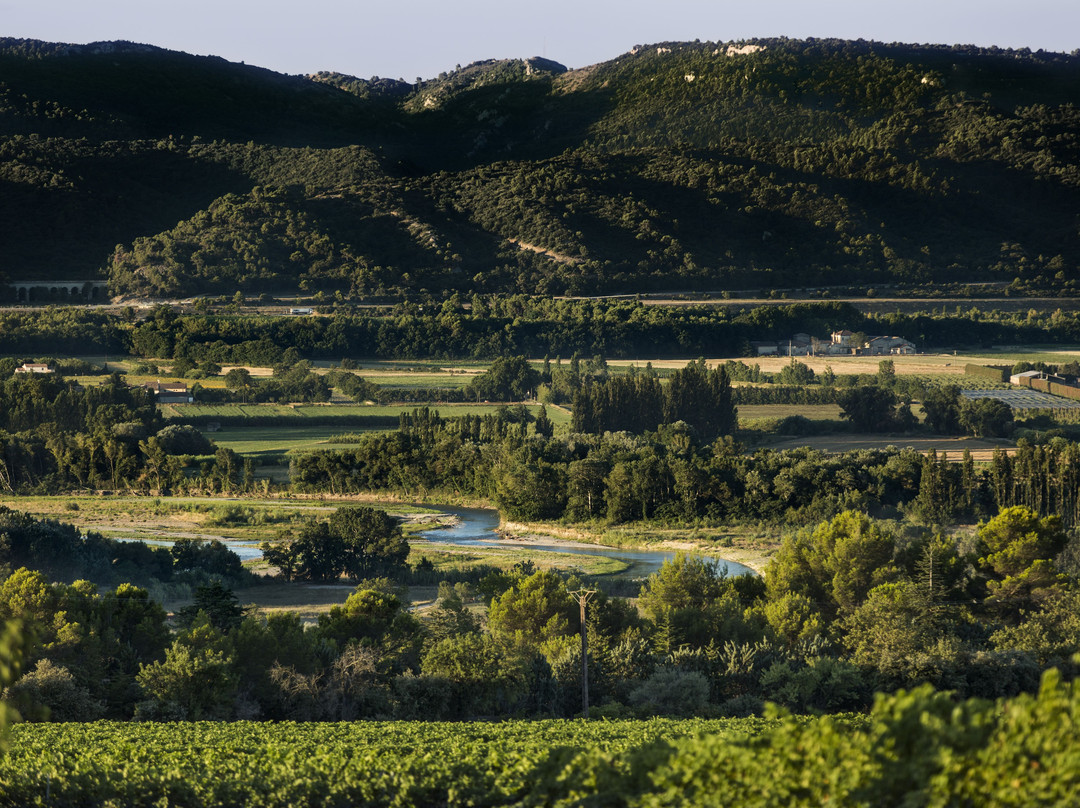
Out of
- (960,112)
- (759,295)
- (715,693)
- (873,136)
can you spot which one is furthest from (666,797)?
(960,112)

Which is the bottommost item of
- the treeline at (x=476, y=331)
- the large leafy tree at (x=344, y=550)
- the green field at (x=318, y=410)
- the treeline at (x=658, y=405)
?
the large leafy tree at (x=344, y=550)

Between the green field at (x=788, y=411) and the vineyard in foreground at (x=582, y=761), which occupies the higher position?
the vineyard in foreground at (x=582, y=761)

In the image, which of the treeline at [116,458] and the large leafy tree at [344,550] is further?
the treeline at [116,458]

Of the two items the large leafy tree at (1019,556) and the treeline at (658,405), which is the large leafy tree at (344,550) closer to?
the large leafy tree at (1019,556)

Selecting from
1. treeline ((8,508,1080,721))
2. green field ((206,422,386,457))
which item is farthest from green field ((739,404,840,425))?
treeline ((8,508,1080,721))

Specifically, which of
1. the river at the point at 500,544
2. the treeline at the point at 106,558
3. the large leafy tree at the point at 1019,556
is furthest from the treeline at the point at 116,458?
the large leafy tree at the point at 1019,556
